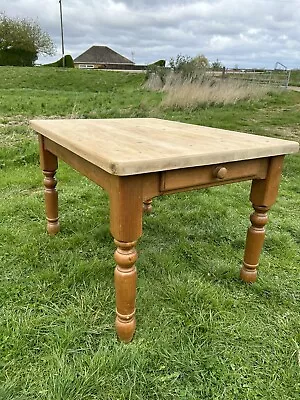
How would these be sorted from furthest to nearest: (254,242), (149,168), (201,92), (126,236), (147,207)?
(201,92) → (147,207) → (254,242) → (126,236) → (149,168)

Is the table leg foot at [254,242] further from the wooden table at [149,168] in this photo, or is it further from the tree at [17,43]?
the tree at [17,43]

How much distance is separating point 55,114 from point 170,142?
16.3 ft

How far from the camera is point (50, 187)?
200 cm

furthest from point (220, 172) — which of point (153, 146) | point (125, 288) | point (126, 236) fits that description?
point (125, 288)

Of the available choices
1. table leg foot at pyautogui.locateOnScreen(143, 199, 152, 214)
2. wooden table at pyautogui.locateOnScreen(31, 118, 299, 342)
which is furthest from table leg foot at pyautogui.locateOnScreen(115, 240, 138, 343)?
table leg foot at pyautogui.locateOnScreen(143, 199, 152, 214)

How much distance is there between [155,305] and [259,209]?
626 mm

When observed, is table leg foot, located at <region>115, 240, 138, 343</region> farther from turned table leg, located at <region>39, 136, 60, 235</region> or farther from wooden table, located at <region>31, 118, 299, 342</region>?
turned table leg, located at <region>39, 136, 60, 235</region>

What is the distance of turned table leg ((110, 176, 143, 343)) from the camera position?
107 centimetres

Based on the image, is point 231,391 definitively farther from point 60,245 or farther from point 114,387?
point 60,245

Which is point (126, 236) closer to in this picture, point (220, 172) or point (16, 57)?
point (220, 172)

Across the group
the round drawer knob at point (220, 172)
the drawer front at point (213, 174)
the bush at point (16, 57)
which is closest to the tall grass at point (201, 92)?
the drawer front at point (213, 174)

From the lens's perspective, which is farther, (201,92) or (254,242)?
(201,92)

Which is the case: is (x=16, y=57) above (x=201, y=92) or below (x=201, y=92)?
above

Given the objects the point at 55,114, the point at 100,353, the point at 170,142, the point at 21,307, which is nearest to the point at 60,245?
the point at 21,307
